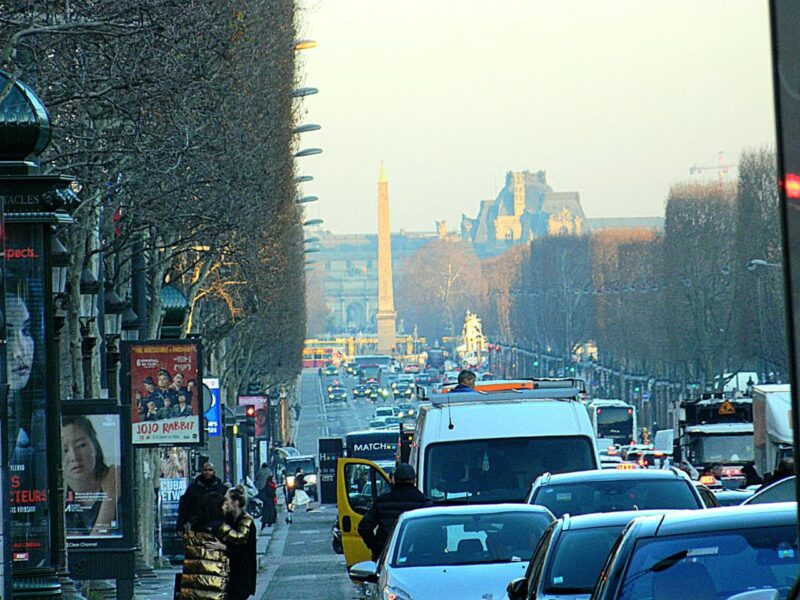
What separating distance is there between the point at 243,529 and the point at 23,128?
5.01 meters

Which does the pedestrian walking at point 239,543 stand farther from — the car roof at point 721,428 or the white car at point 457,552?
the car roof at point 721,428

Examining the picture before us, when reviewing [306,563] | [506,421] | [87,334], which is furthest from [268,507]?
[506,421]

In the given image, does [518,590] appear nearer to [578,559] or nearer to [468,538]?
[578,559]

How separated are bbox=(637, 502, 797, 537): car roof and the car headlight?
5792mm

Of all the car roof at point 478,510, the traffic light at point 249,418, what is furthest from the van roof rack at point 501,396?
the traffic light at point 249,418

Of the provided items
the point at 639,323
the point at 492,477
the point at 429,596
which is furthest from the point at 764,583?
the point at 639,323

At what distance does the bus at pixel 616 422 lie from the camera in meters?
83.2

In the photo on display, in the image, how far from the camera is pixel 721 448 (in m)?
45.8

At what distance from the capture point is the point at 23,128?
1425 cm

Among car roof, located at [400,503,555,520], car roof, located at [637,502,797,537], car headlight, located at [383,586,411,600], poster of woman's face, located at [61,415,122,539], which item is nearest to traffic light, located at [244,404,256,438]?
poster of woman's face, located at [61,415,122,539]

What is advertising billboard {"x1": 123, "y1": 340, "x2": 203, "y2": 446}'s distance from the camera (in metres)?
26.1

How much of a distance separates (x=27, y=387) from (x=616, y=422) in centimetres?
7061

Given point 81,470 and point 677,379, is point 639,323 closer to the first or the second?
point 677,379

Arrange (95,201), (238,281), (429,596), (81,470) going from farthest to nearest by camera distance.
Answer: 1. (238,281)
2. (95,201)
3. (81,470)
4. (429,596)
